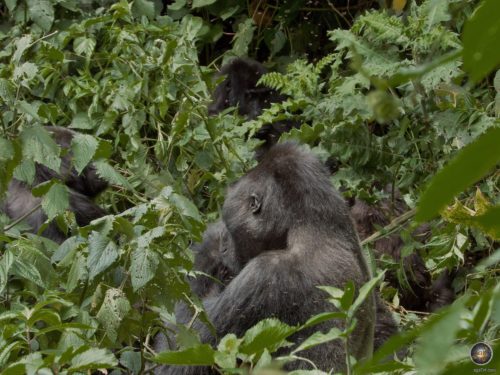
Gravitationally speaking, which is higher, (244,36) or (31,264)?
(31,264)

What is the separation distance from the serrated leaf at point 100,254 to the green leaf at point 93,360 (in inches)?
28.6

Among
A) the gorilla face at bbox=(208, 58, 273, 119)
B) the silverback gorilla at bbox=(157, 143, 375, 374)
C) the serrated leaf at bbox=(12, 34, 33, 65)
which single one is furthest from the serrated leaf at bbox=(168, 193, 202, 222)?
the gorilla face at bbox=(208, 58, 273, 119)

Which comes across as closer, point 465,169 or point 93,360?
point 465,169

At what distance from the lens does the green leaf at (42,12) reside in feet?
19.7

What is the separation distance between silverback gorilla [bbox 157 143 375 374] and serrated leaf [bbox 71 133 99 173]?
0.69 metres

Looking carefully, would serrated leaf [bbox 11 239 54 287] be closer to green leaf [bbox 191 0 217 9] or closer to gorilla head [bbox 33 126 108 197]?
gorilla head [bbox 33 126 108 197]

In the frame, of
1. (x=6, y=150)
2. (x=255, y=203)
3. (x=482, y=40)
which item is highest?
(x=482, y=40)

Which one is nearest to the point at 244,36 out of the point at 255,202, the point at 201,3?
the point at 201,3

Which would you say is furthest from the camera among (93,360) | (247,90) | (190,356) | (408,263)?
(247,90)

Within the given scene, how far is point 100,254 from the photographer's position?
2.64 m

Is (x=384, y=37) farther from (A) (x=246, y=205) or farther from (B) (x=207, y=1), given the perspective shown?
(B) (x=207, y=1)

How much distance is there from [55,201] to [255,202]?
32.7 inches

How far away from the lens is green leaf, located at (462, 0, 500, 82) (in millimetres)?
449

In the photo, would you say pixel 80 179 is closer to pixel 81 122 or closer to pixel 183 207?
pixel 81 122
